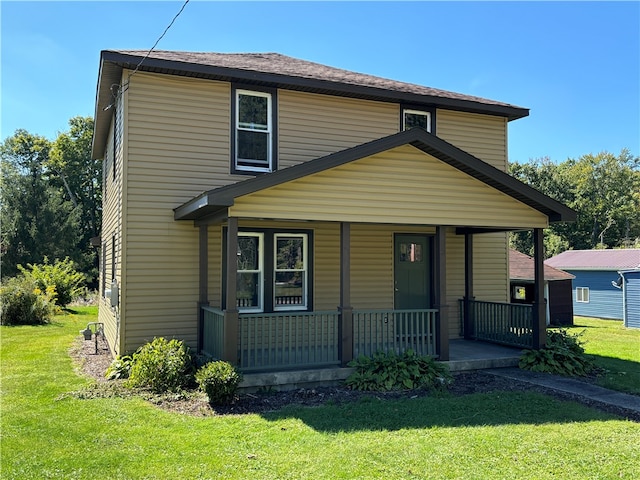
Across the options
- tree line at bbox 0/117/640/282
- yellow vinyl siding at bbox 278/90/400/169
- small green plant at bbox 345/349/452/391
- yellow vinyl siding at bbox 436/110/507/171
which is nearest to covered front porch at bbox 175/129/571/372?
small green plant at bbox 345/349/452/391

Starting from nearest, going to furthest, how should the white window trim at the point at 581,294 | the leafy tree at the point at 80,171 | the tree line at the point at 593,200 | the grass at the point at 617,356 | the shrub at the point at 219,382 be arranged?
the shrub at the point at 219,382 → the grass at the point at 617,356 → the white window trim at the point at 581,294 → the leafy tree at the point at 80,171 → the tree line at the point at 593,200

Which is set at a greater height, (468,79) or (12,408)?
(468,79)

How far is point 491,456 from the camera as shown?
5168 millimetres

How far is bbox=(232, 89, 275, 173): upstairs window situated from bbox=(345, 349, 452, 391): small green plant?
4383 millimetres

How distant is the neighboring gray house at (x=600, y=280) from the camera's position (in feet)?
83.4

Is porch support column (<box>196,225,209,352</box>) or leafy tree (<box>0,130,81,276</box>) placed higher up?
leafy tree (<box>0,130,81,276</box>)

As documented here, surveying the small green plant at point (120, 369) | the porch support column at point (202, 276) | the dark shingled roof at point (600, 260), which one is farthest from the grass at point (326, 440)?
the dark shingled roof at point (600, 260)

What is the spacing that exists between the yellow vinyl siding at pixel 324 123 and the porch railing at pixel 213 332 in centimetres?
342

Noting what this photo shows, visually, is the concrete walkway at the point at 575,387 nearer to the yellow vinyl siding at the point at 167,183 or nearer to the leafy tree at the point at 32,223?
the yellow vinyl siding at the point at 167,183

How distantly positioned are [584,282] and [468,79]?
15.2 metres

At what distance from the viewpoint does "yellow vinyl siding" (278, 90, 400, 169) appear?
34.1 feet

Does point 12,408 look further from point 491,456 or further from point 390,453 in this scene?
point 491,456

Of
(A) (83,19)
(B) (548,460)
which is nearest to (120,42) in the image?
(A) (83,19)

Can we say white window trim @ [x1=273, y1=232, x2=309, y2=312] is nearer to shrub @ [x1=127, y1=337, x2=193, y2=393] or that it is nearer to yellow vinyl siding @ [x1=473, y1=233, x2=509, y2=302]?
shrub @ [x1=127, y1=337, x2=193, y2=393]
